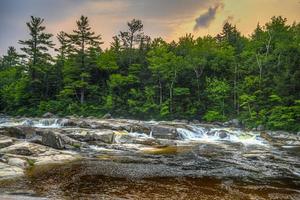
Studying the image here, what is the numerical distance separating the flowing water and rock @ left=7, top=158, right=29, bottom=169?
45 centimetres

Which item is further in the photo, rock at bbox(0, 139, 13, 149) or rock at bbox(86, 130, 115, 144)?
rock at bbox(86, 130, 115, 144)

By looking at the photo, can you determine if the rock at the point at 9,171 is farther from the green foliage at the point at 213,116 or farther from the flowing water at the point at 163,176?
the green foliage at the point at 213,116

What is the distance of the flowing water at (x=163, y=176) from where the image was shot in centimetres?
980

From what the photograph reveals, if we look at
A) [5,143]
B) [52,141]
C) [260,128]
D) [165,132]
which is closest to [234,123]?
[260,128]

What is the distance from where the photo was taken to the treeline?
3938cm

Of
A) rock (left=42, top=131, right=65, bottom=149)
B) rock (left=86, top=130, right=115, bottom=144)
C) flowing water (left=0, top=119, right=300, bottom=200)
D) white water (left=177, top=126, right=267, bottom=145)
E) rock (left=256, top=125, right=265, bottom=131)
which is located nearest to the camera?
flowing water (left=0, top=119, right=300, bottom=200)

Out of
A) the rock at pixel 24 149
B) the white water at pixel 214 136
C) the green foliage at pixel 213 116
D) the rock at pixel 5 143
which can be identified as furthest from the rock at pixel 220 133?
the rock at pixel 5 143

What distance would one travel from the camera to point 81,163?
14453mm

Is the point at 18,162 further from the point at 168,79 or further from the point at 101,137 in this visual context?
the point at 168,79

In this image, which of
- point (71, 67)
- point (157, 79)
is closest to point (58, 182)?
point (157, 79)

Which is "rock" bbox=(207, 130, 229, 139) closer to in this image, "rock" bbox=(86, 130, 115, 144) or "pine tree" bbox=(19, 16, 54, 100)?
"rock" bbox=(86, 130, 115, 144)

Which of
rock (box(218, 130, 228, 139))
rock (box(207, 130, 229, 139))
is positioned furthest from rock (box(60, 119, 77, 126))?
rock (box(218, 130, 228, 139))

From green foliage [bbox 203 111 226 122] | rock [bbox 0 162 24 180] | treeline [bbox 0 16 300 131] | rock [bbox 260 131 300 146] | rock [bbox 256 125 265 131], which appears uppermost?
treeline [bbox 0 16 300 131]

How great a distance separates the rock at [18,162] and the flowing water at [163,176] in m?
0.45
